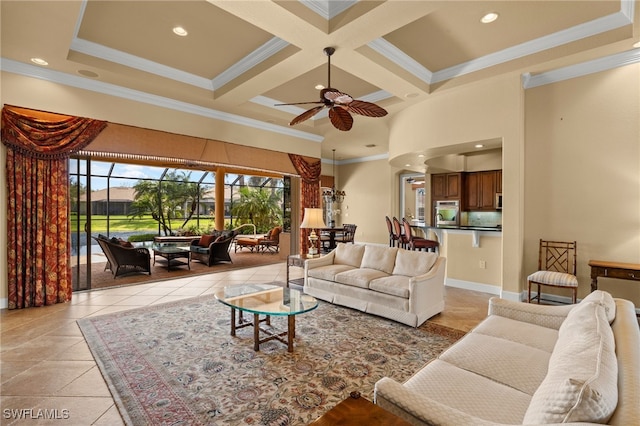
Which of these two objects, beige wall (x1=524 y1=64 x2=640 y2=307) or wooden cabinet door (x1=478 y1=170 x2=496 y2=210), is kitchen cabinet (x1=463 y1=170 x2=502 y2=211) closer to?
wooden cabinet door (x1=478 y1=170 x2=496 y2=210)

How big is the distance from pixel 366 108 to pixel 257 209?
912 centimetres

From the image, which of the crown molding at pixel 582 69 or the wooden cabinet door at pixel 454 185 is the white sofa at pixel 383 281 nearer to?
the crown molding at pixel 582 69

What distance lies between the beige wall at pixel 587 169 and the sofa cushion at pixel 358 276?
2514 mm

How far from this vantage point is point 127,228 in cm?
1104

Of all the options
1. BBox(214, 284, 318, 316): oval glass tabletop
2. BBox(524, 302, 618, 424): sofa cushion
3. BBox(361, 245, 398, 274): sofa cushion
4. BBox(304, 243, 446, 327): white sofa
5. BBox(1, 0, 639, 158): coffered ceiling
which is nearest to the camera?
BBox(524, 302, 618, 424): sofa cushion

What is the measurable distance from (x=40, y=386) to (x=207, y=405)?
4.43 feet

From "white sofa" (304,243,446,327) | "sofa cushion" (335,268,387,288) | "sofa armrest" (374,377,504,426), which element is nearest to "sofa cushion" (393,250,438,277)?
"white sofa" (304,243,446,327)

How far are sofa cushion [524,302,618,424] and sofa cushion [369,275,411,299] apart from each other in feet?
6.99

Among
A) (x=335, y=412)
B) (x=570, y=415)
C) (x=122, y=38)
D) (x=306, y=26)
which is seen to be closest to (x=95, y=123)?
(x=122, y=38)

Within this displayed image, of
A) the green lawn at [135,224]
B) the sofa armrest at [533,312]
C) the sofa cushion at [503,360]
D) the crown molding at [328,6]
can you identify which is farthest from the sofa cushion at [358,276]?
the green lawn at [135,224]

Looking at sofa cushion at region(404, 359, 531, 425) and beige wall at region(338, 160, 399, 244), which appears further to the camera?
beige wall at region(338, 160, 399, 244)

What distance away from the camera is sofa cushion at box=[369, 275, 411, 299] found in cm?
360

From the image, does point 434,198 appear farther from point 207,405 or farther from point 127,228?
point 127,228

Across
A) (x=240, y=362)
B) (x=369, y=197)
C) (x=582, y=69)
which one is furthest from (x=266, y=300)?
(x=369, y=197)
